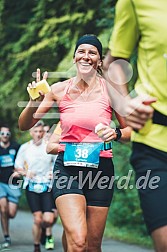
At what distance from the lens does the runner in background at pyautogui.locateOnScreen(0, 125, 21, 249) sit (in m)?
12.1

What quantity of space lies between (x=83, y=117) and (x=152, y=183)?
7.35 feet

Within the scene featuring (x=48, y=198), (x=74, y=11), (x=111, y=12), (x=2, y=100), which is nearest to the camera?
(x=48, y=198)

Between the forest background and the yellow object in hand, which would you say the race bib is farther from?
the yellow object in hand

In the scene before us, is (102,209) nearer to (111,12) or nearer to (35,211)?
(35,211)

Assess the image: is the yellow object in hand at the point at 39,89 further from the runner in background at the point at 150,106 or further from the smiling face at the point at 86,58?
the runner in background at the point at 150,106

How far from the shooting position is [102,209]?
18.9 ft

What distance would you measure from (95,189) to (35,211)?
5500 mm

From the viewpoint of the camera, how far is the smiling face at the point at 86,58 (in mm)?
6023

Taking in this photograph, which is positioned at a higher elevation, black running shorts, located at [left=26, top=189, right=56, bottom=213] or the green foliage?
black running shorts, located at [left=26, top=189, right=56, bottom=213]

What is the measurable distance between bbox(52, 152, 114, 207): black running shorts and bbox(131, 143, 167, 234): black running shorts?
202 cm

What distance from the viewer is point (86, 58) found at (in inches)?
237

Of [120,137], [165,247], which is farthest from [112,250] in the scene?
[165,247]

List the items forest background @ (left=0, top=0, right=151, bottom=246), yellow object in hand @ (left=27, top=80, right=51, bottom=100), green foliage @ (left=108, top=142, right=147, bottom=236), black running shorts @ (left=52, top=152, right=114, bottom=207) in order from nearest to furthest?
yellow object in hand @ (left=27, top=80, right=51, bottom=100), black running shorts @ (left=52, top=152, right=114, bottom=207), green foliage @ (left=108, top=142, right=147, bottom=236), forest background @ (left=0, top=0, right=151, bottom=246)

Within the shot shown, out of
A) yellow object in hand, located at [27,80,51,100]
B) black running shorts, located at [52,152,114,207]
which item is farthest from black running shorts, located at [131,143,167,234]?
black running shorts, located at [52,152,114,207]
